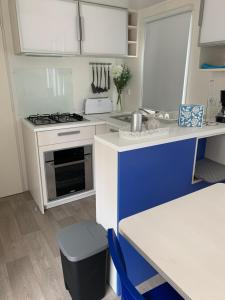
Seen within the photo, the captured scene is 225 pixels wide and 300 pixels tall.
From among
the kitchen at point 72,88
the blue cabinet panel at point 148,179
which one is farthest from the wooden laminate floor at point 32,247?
the blue cabinet panel at point 148,179

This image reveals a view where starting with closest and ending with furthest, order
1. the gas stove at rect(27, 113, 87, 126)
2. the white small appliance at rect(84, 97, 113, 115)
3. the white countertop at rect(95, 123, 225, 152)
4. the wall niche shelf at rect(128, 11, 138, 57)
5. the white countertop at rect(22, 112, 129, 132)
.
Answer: the white countertop at rect(95, 123, 225, 152), the white countertop at rect(22, 112, 129, 132), the gas stove at rect(27, 113, 87, 126), the wall niche shelf at rect(128, 11, 138, 57), the white small appliance at rect(84, 97, 113, 115)

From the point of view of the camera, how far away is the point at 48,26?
2404 mm

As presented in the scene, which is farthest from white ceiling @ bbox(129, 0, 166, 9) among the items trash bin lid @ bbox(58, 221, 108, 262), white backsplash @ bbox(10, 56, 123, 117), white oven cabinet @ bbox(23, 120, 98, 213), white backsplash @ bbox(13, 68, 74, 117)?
trash bin lid @ bbox(58, 221, 108, 262)

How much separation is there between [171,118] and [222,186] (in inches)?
37.7

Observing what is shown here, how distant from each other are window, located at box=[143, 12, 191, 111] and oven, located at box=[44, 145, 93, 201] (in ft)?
3.70

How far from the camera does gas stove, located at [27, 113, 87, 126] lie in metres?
2.57

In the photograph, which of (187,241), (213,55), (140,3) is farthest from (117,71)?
(187,241)

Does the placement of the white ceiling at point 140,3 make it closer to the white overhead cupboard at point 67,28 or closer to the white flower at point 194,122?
the white overhead cupboard at point 67,28

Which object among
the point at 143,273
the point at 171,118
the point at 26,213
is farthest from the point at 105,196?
the point at 26,213

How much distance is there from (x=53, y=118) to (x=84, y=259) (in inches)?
69.1

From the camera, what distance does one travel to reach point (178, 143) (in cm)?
164

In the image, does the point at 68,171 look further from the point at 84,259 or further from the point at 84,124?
the point at 84,259

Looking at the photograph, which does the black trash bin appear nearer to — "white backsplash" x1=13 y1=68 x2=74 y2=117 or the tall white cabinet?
the tall white cabinet

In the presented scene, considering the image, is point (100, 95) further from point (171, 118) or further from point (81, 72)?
point (171, 118)
